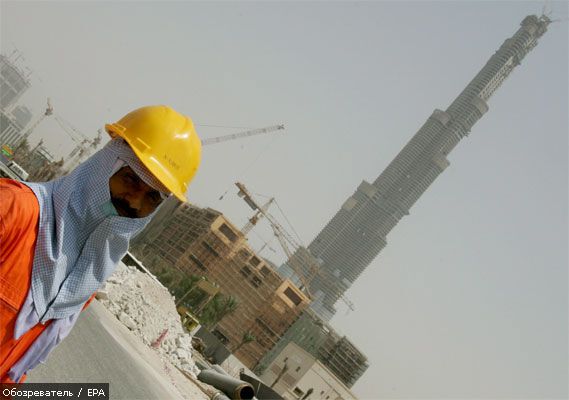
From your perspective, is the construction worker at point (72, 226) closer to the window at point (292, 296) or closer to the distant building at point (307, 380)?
the distant building at point (307, 380)

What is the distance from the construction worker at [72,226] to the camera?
1.88 metres

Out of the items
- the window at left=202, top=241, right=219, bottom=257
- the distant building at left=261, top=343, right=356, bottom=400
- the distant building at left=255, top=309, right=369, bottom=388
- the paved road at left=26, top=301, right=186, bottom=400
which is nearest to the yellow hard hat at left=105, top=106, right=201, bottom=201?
the paved road at left=26, top=301, right=186, bottom=400

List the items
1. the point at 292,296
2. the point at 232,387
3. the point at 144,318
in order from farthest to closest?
the point at 292,296, the point at 144,318, the point at 232,387

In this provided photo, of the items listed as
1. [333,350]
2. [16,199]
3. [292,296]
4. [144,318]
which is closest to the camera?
[16,199]

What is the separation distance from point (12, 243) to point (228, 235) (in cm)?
8796

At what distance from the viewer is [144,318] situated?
46.8ft

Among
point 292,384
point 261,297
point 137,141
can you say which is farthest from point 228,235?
point 137,141

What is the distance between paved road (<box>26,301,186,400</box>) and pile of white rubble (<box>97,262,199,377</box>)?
5.25 ft

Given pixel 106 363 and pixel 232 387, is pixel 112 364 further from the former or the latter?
pixel 232 387

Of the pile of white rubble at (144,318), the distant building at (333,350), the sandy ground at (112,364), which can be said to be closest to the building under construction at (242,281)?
the distant building at (333,350)

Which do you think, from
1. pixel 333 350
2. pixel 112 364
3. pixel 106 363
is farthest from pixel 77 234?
pixel 333 350

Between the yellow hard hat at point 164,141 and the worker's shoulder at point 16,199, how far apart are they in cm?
54

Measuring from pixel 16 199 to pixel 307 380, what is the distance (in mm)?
65102

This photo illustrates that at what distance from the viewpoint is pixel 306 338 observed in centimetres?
9562
